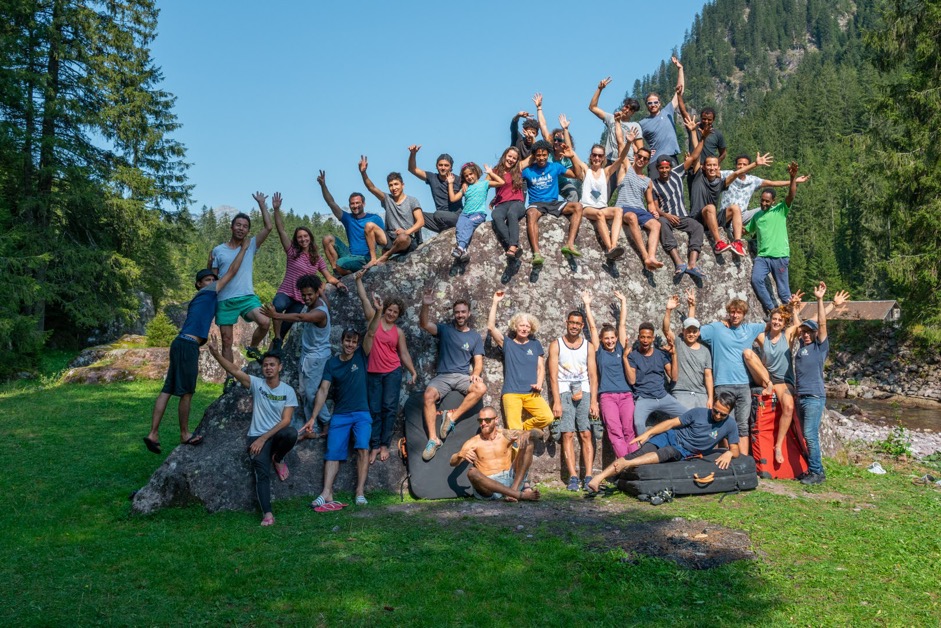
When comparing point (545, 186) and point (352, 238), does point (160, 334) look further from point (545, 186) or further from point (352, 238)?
point (545, 186)

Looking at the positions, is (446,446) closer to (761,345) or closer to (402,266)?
(402,266)

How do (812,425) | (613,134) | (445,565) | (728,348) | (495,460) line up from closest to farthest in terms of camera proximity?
(445,565) < (495,460) < (812,425) < (728,348) < (613,134)

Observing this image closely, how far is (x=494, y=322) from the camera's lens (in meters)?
10.1

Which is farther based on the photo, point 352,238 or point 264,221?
point 352,238

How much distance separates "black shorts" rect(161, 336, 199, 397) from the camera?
28.9ft

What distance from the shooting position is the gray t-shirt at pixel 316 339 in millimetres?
9656

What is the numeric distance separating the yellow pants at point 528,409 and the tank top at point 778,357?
3699 mm

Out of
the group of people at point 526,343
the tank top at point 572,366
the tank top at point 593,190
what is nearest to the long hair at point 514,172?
the group of people at point 526,343

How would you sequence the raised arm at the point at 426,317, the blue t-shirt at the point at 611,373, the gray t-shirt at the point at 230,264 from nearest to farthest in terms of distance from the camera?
the gray t-shirt at the point at 230,264
the raised arm at the point at 426,317
the blue t-shirt at the point at 611,373

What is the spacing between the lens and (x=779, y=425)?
10.1 metres

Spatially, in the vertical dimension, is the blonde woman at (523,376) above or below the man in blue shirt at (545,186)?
below

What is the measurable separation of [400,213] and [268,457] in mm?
5010

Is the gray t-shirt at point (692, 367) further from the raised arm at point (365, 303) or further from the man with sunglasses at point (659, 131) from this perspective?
the raised arm at point (365, 303)

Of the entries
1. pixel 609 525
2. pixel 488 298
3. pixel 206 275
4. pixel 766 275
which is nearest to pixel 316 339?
pixel 206 275
